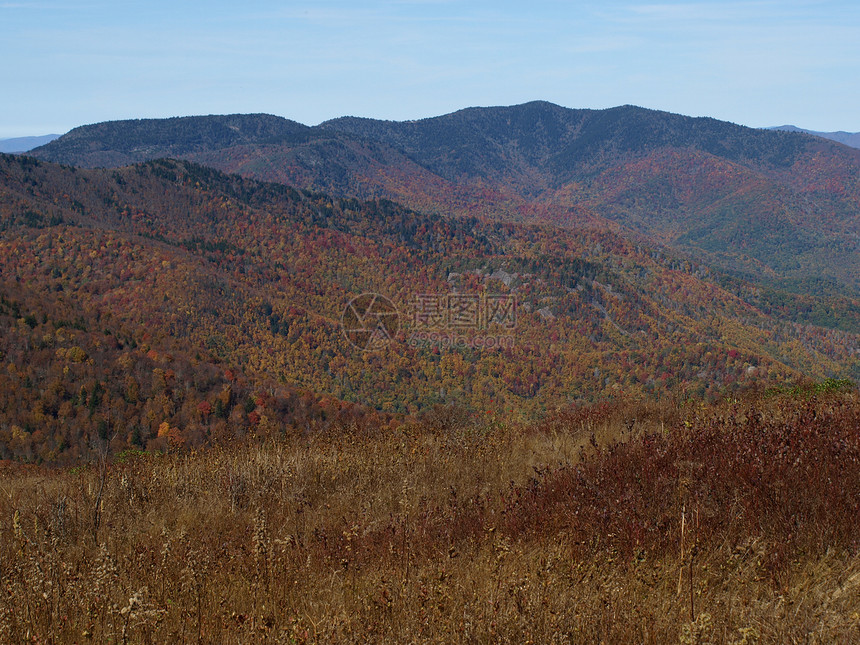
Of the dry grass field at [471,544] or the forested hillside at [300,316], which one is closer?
the dry grass field at [471,544]

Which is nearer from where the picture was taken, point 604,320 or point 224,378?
point 224,378

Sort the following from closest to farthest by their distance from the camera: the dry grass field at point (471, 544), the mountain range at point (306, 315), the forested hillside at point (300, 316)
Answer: the dry grass field at point (471, 544)
the forested hillside at point (300, 316)
the mountain range at point (306, 315)

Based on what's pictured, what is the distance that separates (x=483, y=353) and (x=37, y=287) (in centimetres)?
5761

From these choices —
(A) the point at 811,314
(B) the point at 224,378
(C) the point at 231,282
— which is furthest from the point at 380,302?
(A) the point at 811,314

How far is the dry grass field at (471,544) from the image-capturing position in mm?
3162

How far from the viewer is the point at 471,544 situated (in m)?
4.39

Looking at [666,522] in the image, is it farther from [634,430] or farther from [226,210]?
[226,210]

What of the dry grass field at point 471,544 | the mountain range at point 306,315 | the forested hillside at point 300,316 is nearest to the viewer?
the dry grass field at point 471,544

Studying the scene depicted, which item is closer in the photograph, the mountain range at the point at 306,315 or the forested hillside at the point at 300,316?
the forested hillside at the point at 300,316

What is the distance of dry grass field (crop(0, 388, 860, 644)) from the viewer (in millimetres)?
3162

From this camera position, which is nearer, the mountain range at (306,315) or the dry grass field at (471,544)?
the dry grass field at (471,544)

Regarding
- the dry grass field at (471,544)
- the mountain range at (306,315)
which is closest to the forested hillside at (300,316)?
the mountain range at (306,315)

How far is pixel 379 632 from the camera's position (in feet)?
10.5

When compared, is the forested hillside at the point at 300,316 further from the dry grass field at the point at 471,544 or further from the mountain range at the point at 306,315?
the dry grass field at the point at 471,544
